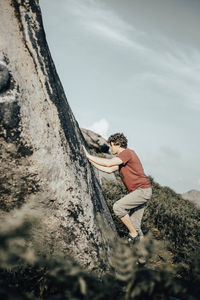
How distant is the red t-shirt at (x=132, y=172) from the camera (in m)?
4.56

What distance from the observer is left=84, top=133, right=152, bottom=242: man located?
447 centimetres

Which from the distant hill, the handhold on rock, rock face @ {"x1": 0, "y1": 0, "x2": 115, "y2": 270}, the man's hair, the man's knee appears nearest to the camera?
the handhold on rock

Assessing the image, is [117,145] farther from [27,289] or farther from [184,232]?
[184,232]

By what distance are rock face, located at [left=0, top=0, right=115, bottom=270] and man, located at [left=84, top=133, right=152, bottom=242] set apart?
109cm

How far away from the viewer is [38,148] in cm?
302

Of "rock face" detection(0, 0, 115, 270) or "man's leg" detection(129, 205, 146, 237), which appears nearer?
"rock face" detection(0, 0, 115, 270)

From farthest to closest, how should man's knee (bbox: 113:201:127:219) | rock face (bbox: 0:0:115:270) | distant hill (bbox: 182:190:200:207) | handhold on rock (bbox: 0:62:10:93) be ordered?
1. distant hill (bbox: 182:190:200:207)
2. man's knee (bbox: 113:201:127:219)
3. rock face (bbox: 0:0:115:270)
4. handhold on rock (bbox: 0:62:10:93)

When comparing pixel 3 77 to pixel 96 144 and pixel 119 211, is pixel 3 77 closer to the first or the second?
pixel 119 211

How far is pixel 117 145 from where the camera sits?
478 cm

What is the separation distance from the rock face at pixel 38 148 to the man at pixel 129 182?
3.58 feet

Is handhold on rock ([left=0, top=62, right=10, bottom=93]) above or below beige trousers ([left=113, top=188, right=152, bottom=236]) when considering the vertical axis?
above

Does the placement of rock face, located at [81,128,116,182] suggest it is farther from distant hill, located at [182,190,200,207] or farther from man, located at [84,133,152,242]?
man, located at [84,133,152,242]

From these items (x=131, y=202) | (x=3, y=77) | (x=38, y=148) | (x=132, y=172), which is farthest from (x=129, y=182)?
(x=3, y=77)

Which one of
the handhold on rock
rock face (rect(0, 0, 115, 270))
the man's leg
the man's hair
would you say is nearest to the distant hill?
the man's leg
